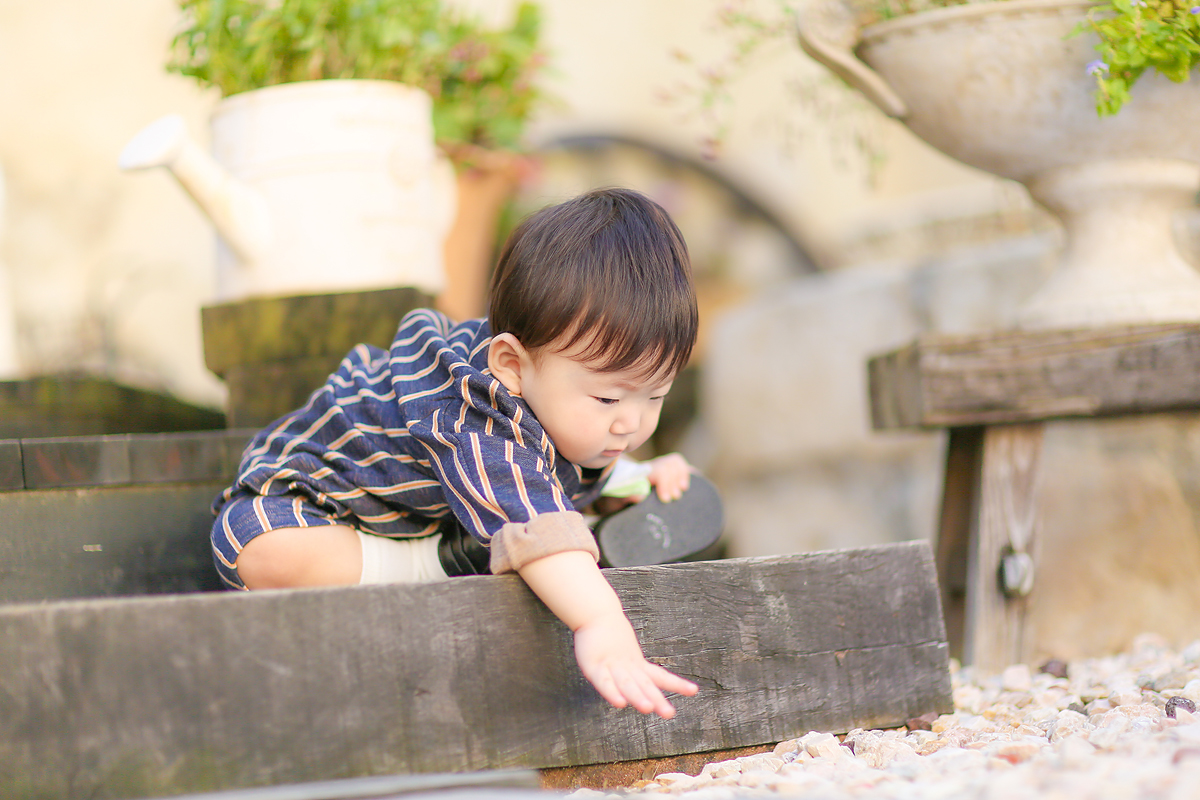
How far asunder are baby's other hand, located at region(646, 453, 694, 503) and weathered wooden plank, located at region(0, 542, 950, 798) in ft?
0.99

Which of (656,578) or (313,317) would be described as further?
(313,317)

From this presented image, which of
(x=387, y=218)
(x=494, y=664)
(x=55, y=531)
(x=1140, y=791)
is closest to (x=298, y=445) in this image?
(x=55, y=531)

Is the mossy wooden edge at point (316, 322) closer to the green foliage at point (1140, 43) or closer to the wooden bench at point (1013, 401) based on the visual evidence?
the wooden bench at point (1013, 401)

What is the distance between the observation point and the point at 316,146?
1.69 metres

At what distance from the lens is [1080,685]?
1342 mm

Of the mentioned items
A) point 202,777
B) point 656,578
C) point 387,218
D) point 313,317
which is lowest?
point 202,777

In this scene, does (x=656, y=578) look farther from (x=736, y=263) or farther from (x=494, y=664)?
(x=736, y=263)

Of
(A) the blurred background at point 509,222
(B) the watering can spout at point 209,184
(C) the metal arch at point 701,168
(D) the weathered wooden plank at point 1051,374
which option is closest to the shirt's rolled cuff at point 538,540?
(D) the weathered wooden plank at point 1051,374

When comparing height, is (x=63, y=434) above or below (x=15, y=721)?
above

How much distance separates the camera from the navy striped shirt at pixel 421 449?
3.53 ft

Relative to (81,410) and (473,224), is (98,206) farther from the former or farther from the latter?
(81,410)

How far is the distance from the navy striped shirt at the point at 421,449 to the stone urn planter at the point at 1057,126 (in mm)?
734

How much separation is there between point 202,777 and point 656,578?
1.54ft

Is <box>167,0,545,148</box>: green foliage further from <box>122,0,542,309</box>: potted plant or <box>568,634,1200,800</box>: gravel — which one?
<box>568,634,1200,800</box>: gravel
